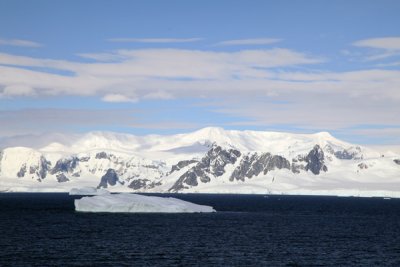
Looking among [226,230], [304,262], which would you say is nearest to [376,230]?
[226,230]

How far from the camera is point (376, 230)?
15588cm

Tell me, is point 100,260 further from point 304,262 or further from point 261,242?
point 261,242

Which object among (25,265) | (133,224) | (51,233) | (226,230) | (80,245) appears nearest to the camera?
(25,265)

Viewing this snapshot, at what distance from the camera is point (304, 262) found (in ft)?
321

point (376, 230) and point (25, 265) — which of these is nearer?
point (25, 265)

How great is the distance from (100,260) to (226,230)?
55.6m

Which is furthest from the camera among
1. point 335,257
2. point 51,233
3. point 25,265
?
point 51,233

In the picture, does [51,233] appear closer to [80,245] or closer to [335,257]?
[80,245]

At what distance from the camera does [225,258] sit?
100250 mm

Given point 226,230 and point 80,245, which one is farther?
point 226,230

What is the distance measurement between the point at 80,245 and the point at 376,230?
2863 inches

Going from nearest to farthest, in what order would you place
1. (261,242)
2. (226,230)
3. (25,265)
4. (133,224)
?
1. (25,265)
2. (261,242)
3. (226,230)
4. (133,224)

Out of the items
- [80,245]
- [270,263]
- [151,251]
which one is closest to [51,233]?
[80,245]

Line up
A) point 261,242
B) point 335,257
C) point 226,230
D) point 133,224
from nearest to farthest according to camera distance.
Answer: point 335,257
point 261,242
point 226,230
point 133,224
